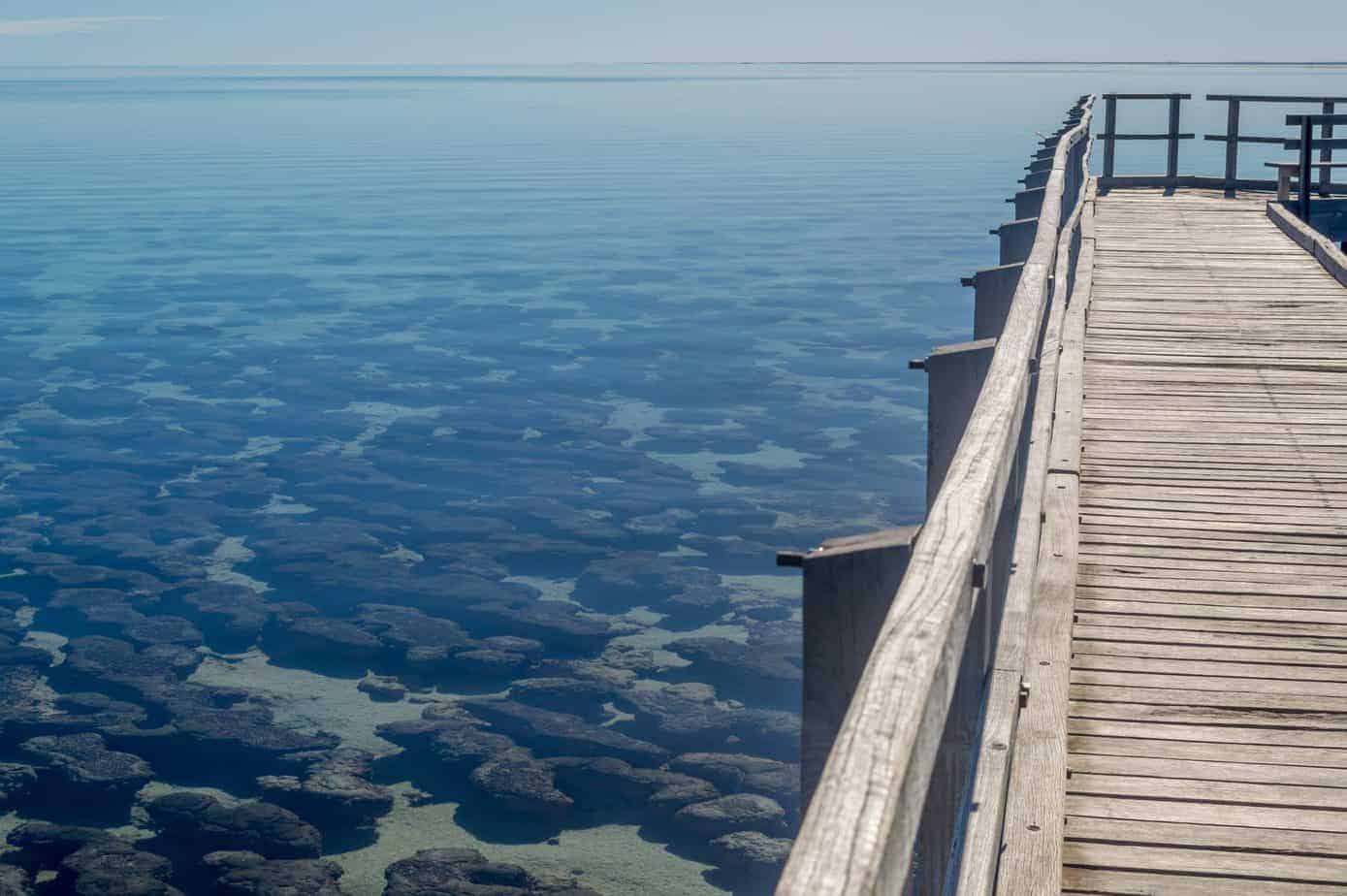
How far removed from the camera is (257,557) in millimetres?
13273

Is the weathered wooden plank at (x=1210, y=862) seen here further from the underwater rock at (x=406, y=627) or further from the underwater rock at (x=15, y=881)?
the underwater rock at (x=406, y=627)

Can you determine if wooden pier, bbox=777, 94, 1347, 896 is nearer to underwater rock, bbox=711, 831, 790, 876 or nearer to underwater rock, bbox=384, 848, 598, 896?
underwater rock, bbox=711, 831, 790, 876

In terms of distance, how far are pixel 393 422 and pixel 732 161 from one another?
5005cm

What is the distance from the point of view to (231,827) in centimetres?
841

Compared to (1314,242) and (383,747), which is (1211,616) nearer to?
(383,747)

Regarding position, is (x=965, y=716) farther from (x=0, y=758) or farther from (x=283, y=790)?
(x=0, y=758)

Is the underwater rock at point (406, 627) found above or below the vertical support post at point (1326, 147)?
below

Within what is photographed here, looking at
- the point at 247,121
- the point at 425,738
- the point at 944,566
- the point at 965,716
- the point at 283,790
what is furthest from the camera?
the point at 247,121

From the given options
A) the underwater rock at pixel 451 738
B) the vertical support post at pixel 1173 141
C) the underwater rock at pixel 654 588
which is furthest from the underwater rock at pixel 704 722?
the vertical support post at pixel 1173 141

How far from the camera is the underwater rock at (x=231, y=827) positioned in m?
8.19

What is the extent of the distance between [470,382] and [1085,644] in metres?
17.2

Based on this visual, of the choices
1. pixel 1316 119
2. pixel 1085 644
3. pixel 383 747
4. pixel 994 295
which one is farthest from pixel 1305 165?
pixel 1085 644

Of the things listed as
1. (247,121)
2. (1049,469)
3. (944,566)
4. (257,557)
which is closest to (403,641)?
(257,557)

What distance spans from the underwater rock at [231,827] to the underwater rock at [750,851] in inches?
87.8
